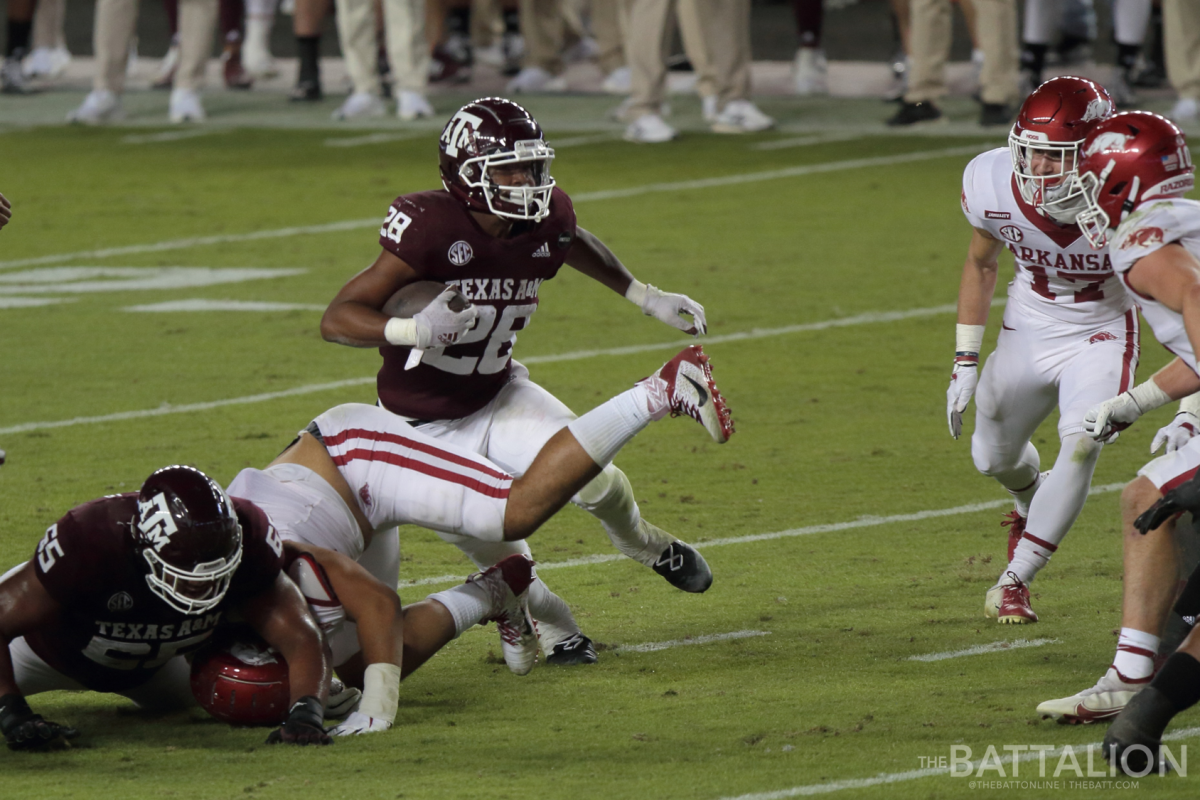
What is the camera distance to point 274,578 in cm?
461

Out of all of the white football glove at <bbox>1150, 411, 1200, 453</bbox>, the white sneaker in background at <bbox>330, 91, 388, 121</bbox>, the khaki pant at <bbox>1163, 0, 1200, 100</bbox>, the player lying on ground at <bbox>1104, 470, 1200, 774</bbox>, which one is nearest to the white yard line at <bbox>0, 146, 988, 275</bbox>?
the khaki pant at <bbox>1163, 0, 1200, 100</bbox>

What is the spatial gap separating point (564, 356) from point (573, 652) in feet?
12.4

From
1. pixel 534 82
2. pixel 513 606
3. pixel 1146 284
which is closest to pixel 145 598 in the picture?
pixel 513 606

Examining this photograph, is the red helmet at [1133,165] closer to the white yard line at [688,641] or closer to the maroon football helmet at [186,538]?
the white yard line at [688,641]

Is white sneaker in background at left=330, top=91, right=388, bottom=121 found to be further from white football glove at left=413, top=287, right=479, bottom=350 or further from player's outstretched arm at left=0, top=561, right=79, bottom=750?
player's outstretched arm at left=0, top=561, right=79, bottom=750

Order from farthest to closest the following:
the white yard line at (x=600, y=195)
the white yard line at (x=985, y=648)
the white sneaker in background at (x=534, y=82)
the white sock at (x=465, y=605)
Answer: the white sneaker in background at (x=534, y=82)
the white yard line at (x=600, y=195)
the white yard line at (x=985, y=648)
the white sock at (x=465, y=605)

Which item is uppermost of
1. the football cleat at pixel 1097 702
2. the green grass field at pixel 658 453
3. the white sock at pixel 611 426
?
the white sock at pixel 611 426

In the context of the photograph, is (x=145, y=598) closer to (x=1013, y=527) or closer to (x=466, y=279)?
(x=466, y=279)

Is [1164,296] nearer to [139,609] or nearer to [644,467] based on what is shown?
[139,609]

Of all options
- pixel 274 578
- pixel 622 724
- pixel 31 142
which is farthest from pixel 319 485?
pixel 31 142

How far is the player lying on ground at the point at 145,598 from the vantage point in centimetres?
437

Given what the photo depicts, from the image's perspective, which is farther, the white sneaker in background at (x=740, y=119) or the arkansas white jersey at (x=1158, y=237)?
the white sneaker in background at (x=740, y=119)

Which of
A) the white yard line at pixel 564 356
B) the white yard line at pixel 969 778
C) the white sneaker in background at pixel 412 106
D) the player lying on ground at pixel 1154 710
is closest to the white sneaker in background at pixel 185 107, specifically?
the white sneaker in background at pixel 412 106

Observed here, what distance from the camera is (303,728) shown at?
4445mm
